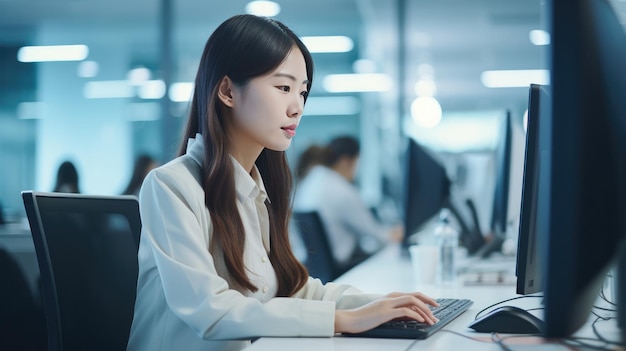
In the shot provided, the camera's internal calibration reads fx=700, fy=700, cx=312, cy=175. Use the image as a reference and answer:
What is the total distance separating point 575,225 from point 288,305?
1.73 ft

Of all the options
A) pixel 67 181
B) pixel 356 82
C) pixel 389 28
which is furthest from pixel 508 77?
pixel 67 181

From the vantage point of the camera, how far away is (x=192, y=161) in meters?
1.39

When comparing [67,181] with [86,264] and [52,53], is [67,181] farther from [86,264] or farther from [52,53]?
[86,264]

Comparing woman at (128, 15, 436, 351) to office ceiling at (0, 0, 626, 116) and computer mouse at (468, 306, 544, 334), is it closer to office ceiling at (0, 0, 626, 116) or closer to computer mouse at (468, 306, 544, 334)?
Result: computer mouse at (468, 306, 544, 334)

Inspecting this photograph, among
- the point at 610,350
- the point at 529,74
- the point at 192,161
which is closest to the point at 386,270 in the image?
the point at 192,161

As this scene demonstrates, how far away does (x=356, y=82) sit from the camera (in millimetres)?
7090

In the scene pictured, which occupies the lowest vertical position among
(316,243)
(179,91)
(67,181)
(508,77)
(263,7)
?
(316,243)

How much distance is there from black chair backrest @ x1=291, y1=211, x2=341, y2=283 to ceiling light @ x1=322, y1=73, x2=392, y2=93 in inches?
161

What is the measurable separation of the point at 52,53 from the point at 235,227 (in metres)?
4.19

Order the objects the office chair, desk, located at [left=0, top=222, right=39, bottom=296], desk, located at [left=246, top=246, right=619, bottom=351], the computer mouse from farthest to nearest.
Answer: desk, located at [left=0, top=222, right=39, bottom=296]
the office chair
the computer mouse
desk, located at [left=246, top=246, right=619, bottom=351]

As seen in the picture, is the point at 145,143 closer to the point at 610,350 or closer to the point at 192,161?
the point at 192,161

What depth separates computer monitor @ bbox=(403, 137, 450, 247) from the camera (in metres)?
2.94

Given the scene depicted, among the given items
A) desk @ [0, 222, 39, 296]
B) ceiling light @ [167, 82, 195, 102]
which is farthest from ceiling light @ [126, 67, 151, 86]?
desk @ [0, 222, 39, 296]

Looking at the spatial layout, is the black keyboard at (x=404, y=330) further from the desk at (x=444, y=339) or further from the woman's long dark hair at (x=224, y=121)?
the woman's long dark hair at (x=224, y=121)
